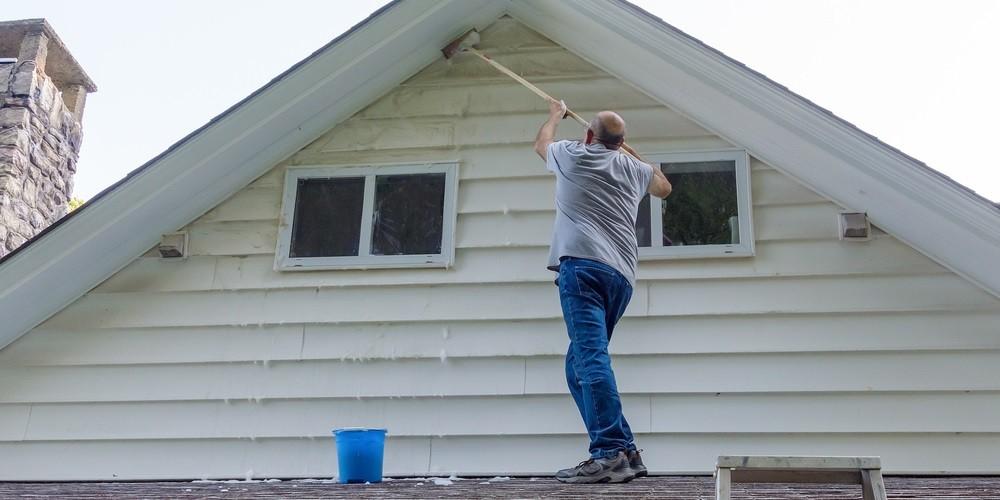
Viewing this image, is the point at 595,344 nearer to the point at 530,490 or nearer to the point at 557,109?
the point at 530,490

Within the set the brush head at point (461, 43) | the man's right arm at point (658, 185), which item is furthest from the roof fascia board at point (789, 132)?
the man's right arm at point (658, 185)

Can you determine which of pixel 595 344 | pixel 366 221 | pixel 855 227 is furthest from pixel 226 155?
pixel 855 227

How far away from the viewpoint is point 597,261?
15.4 ft

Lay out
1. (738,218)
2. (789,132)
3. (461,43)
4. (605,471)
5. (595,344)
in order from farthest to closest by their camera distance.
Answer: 1. (461,43)
2. (738,218)
3. (789,132)
4. (595,344)
5. (605,471)

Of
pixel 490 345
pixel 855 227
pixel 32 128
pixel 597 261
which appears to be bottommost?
pixel 490 345

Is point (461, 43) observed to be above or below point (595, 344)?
above

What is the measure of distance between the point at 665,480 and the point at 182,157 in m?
3.04

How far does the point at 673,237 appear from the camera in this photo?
18.9ft

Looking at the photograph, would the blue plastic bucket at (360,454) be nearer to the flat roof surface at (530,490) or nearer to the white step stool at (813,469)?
the flat roof surface at (530,490)

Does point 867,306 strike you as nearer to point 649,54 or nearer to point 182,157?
point 649,54

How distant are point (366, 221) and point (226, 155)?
0.86m

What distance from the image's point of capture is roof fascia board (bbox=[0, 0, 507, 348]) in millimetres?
5578

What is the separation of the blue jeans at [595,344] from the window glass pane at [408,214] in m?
1.32

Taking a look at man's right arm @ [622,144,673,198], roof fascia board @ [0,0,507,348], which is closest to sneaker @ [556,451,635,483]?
man's right arm @ [622,144,673,198]
